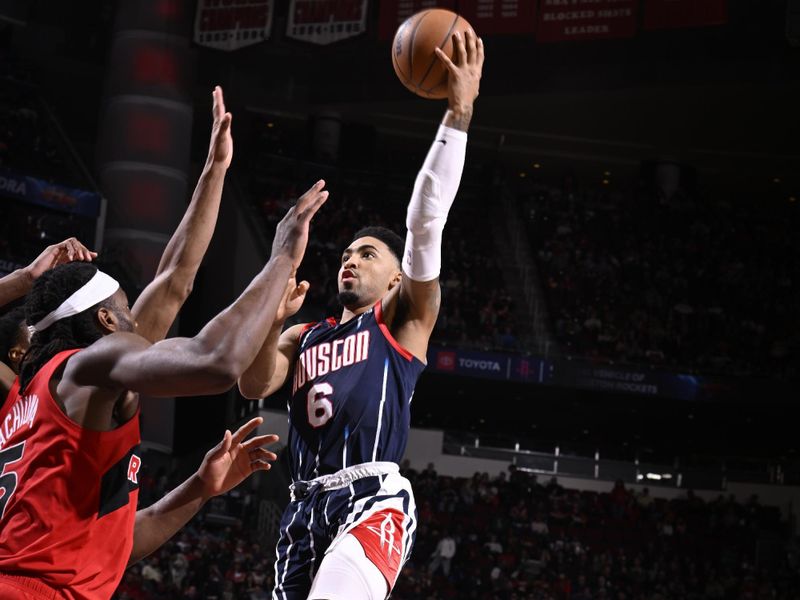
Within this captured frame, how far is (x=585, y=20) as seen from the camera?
22.2 metres

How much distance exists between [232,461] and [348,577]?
0.67 meters

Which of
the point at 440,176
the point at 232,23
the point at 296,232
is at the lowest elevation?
the point at 296,232

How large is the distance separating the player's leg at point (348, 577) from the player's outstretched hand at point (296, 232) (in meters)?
1.46

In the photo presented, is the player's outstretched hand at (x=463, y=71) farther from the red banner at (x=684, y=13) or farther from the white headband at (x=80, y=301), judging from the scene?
the red banner at (x=684, y=13)

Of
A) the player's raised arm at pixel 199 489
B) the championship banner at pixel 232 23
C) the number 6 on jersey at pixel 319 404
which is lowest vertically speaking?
the player's raised arm at pixel 199 489

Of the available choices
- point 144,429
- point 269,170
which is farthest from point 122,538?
point 269,170

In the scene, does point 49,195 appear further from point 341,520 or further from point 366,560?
point 366,560

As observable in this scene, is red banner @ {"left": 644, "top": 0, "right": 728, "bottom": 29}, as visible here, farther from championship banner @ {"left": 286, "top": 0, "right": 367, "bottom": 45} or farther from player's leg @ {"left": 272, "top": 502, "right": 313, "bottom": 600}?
player's leg @ {"left": 272, "top": 502, "right": 313, "bottom": 600}

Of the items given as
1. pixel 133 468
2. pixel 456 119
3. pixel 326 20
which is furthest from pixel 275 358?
pixel 326 20

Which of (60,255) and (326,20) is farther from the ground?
(326,20)

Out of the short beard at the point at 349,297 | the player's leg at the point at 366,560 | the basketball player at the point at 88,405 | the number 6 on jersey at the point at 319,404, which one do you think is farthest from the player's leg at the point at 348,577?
the short beard at the point at 349,297

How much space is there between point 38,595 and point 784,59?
23369 mm

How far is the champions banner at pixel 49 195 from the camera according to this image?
21.6 m

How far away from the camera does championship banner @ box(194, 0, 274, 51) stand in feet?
79.8
